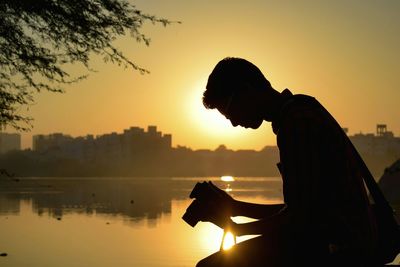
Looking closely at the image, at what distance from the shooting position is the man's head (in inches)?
145

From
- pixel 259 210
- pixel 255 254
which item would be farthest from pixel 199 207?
pixel 259 210

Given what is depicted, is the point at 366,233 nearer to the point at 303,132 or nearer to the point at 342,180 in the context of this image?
the point at 342,180

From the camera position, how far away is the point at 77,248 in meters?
15.3

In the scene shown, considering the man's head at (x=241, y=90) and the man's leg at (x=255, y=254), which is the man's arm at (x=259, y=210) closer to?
the man's leg at (x=255, y=254)

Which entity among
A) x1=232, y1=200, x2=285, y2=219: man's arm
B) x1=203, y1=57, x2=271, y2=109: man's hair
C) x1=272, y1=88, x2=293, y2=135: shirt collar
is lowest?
x1=232, y1=200, x2=285, y2=219: man's arm

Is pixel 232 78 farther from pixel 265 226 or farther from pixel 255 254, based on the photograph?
pixel 255 254

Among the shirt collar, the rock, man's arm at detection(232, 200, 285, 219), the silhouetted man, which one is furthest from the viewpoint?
the rock

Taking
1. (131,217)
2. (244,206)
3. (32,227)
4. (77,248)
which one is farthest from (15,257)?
(131,217)

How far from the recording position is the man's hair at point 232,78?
368cm

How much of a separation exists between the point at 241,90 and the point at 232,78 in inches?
2.9

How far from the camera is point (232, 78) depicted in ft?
12.1

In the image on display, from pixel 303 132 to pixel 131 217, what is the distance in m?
24.8

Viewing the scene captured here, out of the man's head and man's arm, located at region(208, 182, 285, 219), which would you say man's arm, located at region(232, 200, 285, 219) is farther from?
the man's head

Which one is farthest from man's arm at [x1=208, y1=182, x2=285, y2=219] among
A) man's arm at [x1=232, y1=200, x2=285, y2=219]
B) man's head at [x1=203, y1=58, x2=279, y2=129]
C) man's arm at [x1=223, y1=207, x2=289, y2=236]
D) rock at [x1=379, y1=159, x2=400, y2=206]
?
rock at [x1=379, y1=159, x2=400, y2=206]
